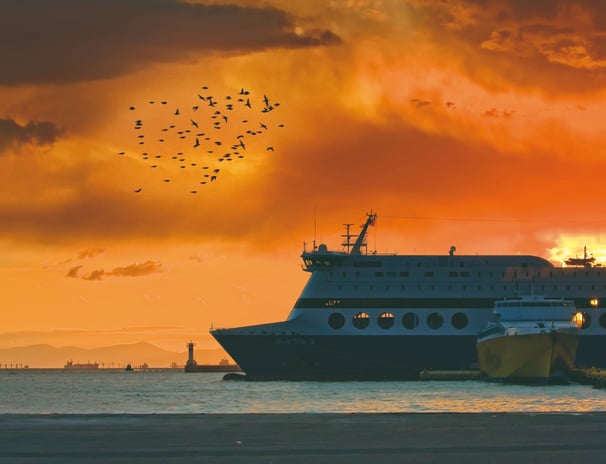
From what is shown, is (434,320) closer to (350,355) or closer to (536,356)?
(350,355)

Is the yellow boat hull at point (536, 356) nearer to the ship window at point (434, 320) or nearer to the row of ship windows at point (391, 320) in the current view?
the row of ship windows at point (391, 320)

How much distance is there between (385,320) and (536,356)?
23344mm

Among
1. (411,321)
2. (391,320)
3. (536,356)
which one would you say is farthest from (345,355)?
(536,356)

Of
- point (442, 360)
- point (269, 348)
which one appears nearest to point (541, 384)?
point (442, 360)

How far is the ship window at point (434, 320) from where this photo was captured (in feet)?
367

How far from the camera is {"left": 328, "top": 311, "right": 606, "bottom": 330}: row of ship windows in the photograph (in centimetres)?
11188
